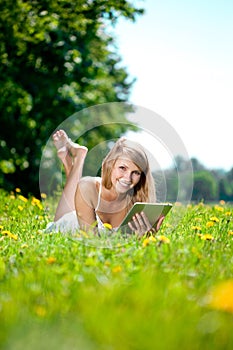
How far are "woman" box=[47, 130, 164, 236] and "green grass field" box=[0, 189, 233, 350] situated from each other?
32 cm

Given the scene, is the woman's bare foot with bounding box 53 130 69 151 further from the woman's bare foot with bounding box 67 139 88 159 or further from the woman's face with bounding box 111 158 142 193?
the woman's face with bounding box 111 158 142 193

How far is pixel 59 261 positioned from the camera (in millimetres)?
3158

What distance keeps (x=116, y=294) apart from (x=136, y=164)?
68.9 inches

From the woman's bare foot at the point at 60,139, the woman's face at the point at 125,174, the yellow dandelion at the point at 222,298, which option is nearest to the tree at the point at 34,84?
the woman's bare foot at the point at 60,139

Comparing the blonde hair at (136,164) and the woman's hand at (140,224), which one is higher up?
the blonde hair at (136,164)

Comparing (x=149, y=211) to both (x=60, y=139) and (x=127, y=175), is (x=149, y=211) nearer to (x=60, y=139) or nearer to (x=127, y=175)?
(x=127, y=175)

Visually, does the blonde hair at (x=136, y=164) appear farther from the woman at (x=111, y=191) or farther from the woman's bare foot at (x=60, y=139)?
the woman's bare foot at (x=60, y=139)

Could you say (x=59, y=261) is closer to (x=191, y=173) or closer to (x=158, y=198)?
(x=158, y=198)

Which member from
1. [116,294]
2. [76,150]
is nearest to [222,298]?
[116,294]

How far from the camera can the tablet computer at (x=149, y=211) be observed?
159 inches

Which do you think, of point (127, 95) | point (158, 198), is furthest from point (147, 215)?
point (127, 95)

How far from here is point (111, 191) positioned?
13.7 ft

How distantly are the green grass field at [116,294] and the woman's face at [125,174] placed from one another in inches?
17.5

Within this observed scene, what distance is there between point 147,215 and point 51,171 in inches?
37.0
